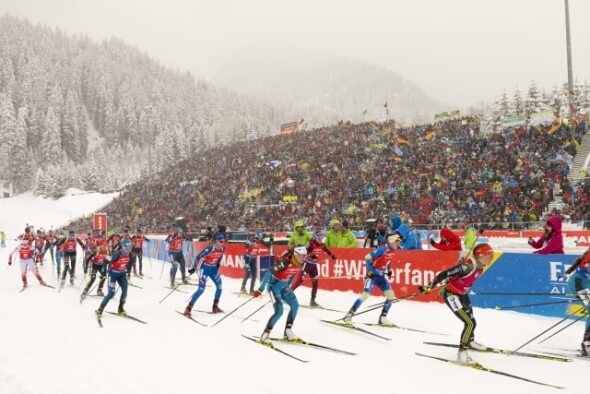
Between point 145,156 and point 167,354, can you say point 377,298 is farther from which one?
point 145,156

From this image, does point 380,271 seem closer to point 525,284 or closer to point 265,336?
point 265,336

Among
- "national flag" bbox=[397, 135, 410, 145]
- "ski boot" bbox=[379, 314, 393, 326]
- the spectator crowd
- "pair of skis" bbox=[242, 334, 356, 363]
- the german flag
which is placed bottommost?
"pair of skis" bbox=[242, 334, 356, 363]

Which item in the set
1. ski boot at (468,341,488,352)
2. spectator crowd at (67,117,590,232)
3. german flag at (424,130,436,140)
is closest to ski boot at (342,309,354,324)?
ski boot at (468,341,488,352)

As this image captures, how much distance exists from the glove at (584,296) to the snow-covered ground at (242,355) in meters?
1.00

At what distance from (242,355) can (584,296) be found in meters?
5.93

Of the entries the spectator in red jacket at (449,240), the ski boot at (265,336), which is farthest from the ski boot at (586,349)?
the ski boot at (265,336)

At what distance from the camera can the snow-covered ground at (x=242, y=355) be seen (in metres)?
6.68

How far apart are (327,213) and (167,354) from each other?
79.9 feet

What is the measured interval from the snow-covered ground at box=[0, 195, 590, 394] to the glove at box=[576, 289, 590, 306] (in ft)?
3.28

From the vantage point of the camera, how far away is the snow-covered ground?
6676 mm

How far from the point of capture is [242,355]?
8.25 m

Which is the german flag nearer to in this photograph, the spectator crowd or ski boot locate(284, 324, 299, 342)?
the spectator crowd

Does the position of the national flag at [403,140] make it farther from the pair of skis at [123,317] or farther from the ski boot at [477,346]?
the ski boot at [477,346]

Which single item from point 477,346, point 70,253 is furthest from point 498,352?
point 70,253
